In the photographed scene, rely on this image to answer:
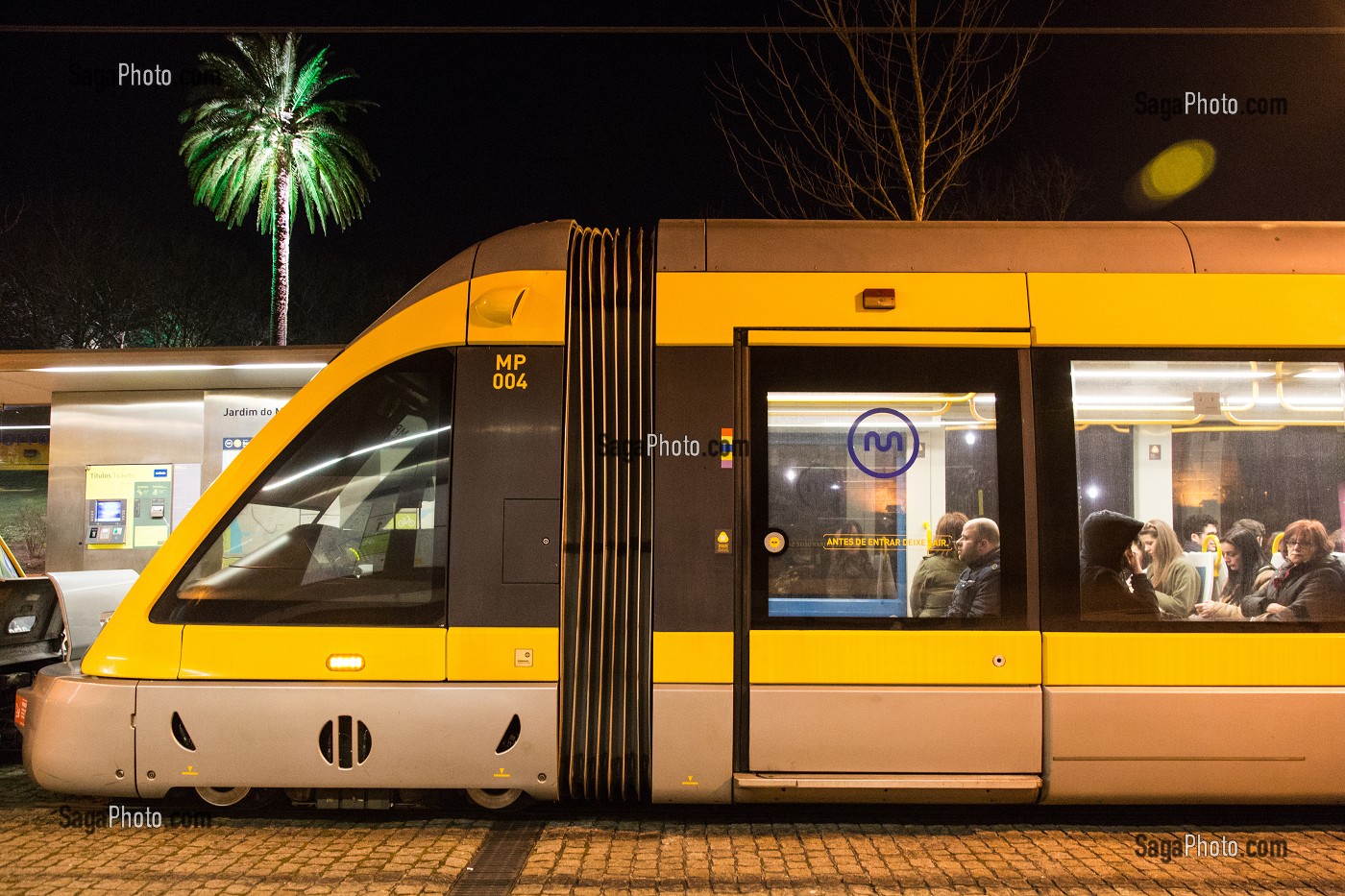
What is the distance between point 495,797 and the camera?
17.8ft

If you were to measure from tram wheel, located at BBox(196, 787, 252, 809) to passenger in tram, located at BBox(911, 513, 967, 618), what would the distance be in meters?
3.93

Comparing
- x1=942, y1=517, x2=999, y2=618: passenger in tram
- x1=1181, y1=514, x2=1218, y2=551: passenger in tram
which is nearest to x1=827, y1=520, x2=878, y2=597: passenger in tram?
x1=942, y1=517, x2=999, y2=618: passenger in tram

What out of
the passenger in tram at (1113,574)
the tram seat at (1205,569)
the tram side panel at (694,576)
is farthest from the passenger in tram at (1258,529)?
the tram side panel at (694,576)

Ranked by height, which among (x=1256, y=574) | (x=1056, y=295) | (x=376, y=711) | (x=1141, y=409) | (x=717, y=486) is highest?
(x=1056, y=295)

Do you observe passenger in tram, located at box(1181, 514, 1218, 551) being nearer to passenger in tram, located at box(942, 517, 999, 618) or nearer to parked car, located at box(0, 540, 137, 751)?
passenger in tram, located at box(942, 517, 999, 618)

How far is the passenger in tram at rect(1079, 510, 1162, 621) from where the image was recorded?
5.29 m

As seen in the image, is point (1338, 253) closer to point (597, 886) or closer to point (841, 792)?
point (841, 792)

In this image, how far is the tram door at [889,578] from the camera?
16.9 ft

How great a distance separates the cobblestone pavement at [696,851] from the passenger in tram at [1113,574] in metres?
1.27

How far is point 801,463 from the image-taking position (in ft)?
17.6

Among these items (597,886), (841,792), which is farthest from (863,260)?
(597,886)

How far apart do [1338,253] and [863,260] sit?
2.81 m
